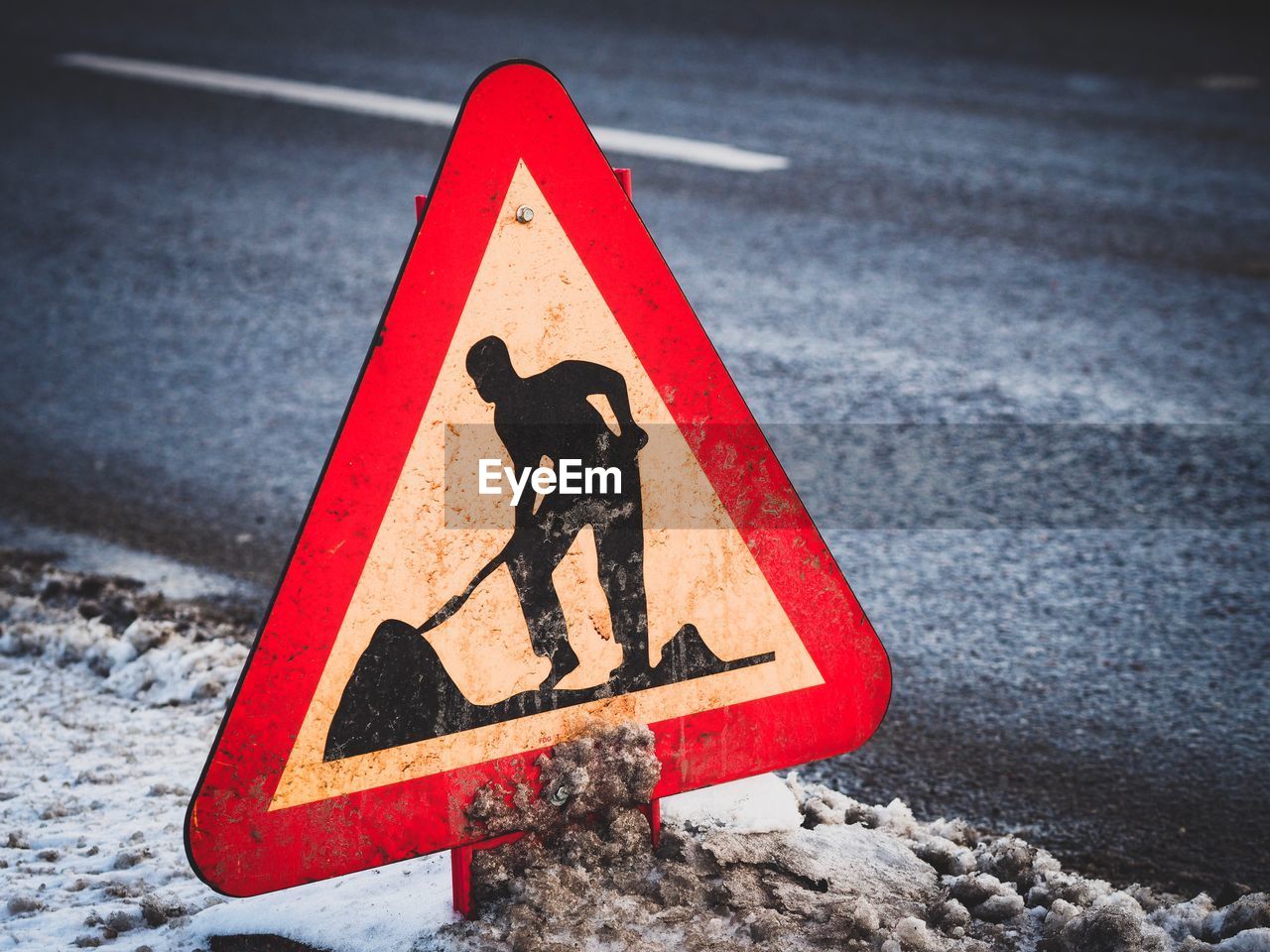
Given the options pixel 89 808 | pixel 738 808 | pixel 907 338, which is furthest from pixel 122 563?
pixel 907 338

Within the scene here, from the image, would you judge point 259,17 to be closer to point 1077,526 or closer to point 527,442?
point 1077,526

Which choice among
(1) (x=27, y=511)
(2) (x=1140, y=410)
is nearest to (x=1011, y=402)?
(2) (x=1140, y=410)

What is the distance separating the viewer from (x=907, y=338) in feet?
14.9

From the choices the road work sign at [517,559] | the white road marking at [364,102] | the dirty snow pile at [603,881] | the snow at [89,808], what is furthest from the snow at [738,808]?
the white road marking at [364,102]

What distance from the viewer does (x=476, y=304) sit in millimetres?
1701

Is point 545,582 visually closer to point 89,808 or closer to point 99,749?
point 89,808

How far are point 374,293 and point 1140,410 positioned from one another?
294 centimetres

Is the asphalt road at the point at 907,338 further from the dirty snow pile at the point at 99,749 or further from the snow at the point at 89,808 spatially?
the snow at the point at 89,808

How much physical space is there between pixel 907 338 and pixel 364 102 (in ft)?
15.0

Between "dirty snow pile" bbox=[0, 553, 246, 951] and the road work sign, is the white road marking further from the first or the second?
the road work sign

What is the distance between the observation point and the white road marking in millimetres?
6664

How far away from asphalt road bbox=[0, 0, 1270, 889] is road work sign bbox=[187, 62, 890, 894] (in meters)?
0.79

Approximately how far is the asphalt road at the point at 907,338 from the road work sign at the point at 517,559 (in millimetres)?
793

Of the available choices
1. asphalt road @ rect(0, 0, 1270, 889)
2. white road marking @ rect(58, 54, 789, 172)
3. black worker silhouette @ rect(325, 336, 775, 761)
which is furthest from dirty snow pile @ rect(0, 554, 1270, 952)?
white road marking @ rect(58, 54, 789, 172)
